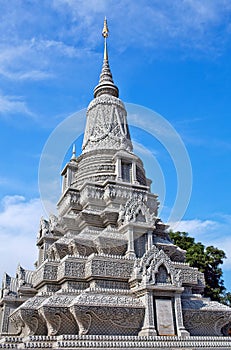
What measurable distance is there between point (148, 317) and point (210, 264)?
19532 mm

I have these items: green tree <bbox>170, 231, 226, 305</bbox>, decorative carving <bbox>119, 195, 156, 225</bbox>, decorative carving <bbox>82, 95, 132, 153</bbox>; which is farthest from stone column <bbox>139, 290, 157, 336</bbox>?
green tree <bbox>170, 231, 226, 305</bbox>

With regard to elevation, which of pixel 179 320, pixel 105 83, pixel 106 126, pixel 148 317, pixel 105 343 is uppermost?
pixel 105 83

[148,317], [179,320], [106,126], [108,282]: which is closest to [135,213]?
[108,282]

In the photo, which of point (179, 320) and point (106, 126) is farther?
point (106, 126)

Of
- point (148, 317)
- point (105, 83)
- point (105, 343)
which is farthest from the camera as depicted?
point (105, 83)

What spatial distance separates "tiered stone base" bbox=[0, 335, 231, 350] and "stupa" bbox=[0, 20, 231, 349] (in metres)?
0.04

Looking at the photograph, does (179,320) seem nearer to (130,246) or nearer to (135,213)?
(130,246)

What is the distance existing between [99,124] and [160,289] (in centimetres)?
1455

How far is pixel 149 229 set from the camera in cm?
2033

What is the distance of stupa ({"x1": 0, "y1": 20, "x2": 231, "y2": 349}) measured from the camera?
1520cm

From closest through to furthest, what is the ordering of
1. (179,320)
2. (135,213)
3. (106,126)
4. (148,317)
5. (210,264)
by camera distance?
1. (148,317)
2. (179,320)
3. (135,213)
4. (106,126)
5. (210,264)

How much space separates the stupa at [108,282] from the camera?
1520 centimetres

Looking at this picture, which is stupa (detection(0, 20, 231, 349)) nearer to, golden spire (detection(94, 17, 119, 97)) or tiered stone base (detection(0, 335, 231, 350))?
tiered stone base (detection(0, 335, 231, 350))

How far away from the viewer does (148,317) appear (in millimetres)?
15758
